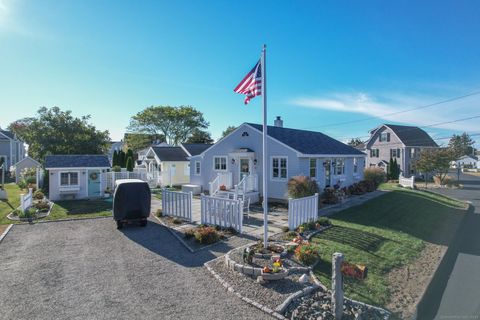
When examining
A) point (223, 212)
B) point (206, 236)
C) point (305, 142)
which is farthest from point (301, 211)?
point (305, 142)

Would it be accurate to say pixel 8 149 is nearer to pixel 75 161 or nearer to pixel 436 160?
pixel 75 161

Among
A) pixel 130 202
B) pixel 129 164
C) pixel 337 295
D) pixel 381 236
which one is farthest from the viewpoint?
pixel 129 164

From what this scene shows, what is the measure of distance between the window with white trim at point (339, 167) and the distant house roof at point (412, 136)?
24.0 m

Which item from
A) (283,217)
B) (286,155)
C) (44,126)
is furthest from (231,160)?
(44,126)

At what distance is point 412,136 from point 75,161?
43.9 metres

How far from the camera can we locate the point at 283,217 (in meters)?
13.0

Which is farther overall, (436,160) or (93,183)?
(436,160)

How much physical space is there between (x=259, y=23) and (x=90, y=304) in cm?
1131

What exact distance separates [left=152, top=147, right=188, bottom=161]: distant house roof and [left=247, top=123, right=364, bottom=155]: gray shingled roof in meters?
11.5

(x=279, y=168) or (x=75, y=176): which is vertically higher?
(x=279, y=168)

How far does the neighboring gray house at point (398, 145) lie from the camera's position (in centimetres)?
3959

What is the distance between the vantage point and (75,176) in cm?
1858

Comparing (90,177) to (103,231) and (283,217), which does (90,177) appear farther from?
(283,217)

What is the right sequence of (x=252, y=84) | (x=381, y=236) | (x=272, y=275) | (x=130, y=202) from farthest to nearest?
(x=130, y=202) → (x=381, y=236) → (x=252, y=84) → (x=272, y=275)
